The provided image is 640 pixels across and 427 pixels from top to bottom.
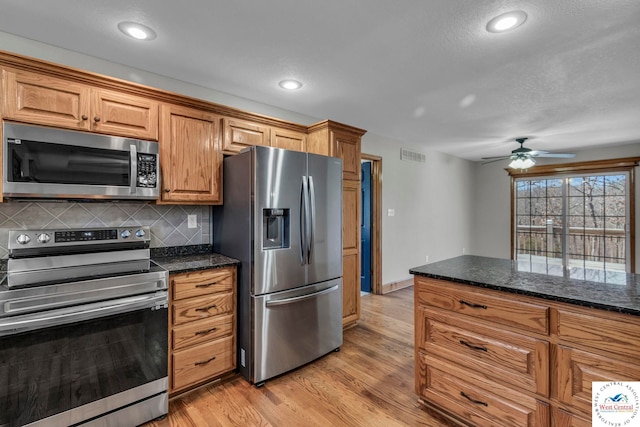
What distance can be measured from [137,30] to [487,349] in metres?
2.92

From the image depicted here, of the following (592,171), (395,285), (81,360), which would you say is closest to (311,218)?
(81,360)

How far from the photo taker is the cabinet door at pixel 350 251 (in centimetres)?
326

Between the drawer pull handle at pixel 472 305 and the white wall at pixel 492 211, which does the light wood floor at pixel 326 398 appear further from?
the white wall at pixel 492 211

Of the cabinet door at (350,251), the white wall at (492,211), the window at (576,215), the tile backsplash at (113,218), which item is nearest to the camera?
the tile backsplash at (113,218)

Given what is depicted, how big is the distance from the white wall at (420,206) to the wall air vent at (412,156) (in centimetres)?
8

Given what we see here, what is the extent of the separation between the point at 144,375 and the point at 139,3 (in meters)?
2.26

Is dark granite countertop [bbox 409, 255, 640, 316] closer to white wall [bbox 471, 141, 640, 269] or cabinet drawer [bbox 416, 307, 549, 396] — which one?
cabinet drawer [bbox 416, 307, 549, 396]

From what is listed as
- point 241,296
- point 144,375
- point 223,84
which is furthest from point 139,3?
point 144,375

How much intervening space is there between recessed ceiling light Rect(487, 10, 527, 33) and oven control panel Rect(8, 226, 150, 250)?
2679 millimetres

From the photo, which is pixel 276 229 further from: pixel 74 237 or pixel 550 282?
pixel 550 282

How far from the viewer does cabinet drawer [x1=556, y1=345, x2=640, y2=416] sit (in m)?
1.25

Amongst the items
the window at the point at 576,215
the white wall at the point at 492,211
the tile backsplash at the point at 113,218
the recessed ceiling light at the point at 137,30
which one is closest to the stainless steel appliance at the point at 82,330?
the tile backsplash at the point at 113,218

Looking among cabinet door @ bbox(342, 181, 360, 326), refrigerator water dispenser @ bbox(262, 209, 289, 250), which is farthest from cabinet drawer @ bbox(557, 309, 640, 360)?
cabinet door @ bbox(342, 181, 360, 326)

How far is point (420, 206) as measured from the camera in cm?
545
